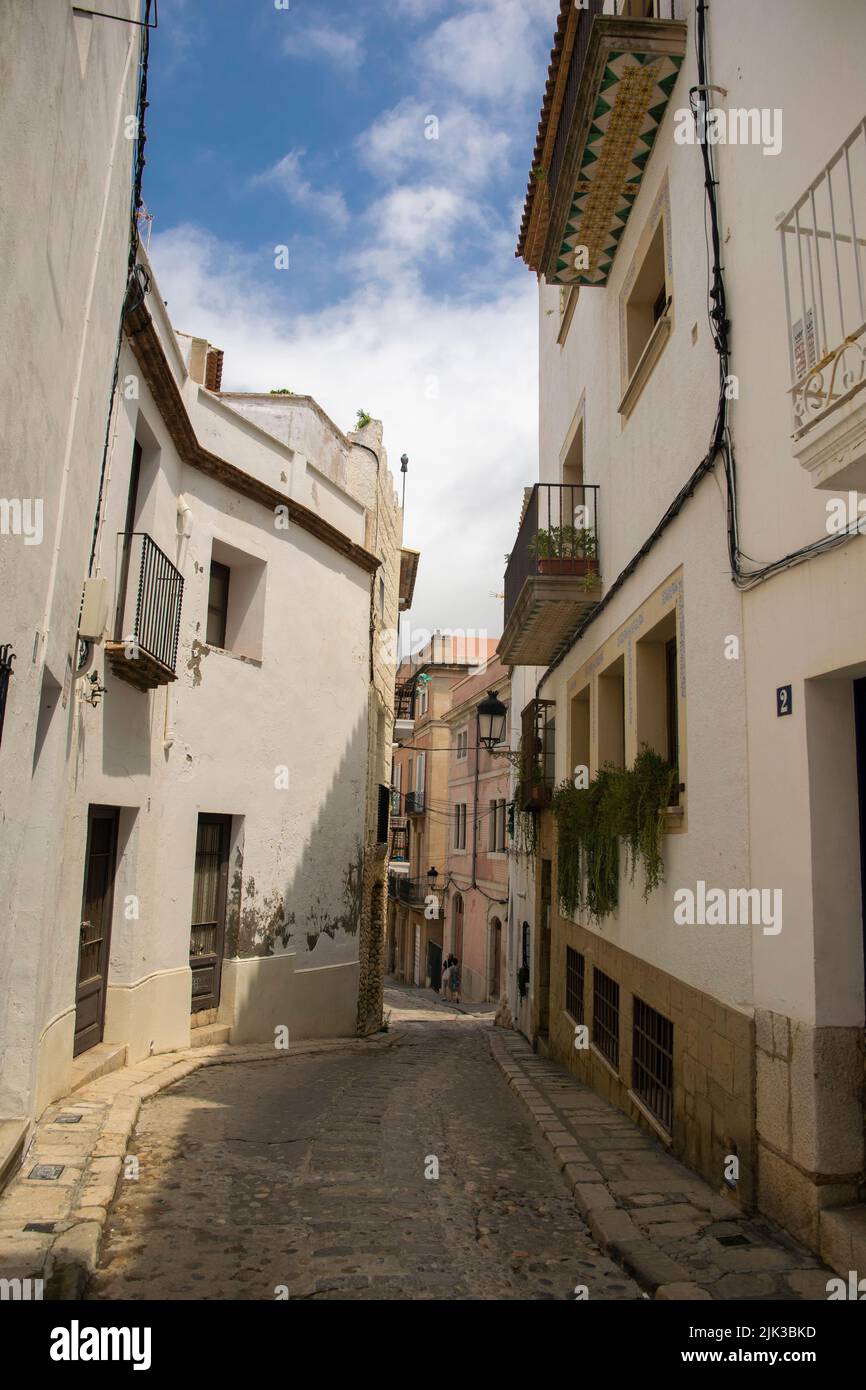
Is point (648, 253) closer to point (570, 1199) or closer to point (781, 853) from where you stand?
point (781, 853)

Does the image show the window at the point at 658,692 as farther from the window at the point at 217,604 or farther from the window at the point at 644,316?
the window at the point at 217,604

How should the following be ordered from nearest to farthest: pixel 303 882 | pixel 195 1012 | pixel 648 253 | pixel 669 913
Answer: pixel 669 913
pixel 648 253
pixel 195 1012
pixel 303 882

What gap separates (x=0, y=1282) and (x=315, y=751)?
28.4 feet

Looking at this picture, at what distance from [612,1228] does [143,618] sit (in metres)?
6.03

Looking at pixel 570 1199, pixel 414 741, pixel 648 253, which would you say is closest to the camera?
pixel 570 1199

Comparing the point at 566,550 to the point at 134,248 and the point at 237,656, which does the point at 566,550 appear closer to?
the point at 237,656

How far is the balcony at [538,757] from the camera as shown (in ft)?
40.4

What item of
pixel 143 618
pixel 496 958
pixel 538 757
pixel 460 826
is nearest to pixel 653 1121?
pixel 143 618

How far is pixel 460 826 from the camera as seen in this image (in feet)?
100

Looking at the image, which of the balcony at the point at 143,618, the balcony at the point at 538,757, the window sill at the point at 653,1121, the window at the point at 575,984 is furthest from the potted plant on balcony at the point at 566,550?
the window sill at the point at 653,1121

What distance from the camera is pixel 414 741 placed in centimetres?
3697

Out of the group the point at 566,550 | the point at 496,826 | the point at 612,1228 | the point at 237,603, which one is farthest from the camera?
the point at 496,826
